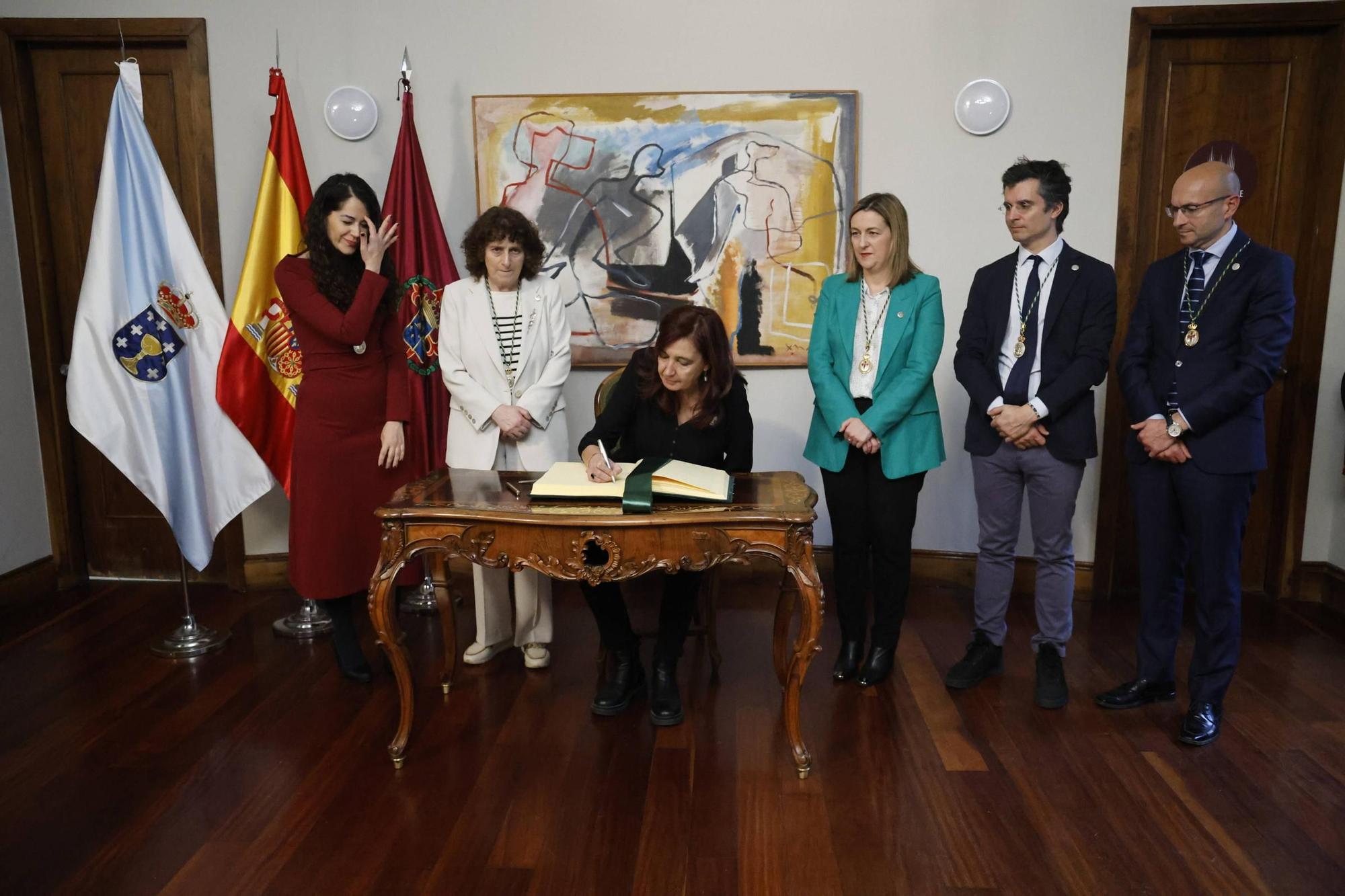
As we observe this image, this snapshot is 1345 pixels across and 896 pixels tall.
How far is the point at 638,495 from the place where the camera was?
7.44 feet

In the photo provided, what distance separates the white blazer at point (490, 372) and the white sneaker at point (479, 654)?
65 centimetres

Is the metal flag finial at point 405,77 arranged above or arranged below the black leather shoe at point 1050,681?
above

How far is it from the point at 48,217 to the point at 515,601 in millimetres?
2701

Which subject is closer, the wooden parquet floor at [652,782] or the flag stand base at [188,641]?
the wooden parquet floor at [652,782]

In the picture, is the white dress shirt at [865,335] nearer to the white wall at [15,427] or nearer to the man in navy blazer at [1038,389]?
the man in navy blazer at [1038,389]

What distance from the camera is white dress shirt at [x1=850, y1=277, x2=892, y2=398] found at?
290cm

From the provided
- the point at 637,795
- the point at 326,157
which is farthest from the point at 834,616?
the point at 326,157

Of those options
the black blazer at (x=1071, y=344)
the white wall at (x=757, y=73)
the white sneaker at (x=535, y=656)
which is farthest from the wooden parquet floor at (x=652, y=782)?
the white wall at (x=757, y=73)

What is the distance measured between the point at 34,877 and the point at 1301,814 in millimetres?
2977

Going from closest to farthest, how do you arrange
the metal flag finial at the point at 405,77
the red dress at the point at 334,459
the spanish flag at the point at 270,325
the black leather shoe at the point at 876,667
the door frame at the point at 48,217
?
the red dress at the point at 334,459
the black leather shoe at the point at 876,667
the spanish flag at the point at 270,325
the metal flag finial at the point at 405,77
the door frame at the point at 48,217

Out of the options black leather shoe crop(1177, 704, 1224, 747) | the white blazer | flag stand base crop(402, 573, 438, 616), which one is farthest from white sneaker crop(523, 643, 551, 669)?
black leather shoe crop(1177, 704, 1224, 747)

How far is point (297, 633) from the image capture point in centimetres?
351

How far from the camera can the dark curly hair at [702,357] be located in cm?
260

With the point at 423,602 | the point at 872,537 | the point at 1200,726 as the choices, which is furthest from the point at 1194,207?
the point at 423,602
